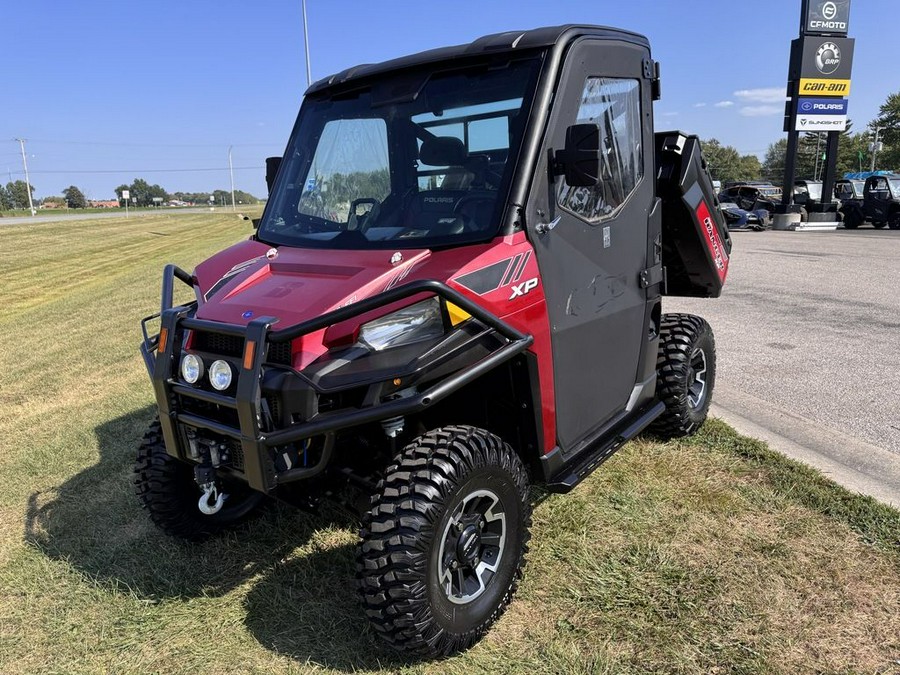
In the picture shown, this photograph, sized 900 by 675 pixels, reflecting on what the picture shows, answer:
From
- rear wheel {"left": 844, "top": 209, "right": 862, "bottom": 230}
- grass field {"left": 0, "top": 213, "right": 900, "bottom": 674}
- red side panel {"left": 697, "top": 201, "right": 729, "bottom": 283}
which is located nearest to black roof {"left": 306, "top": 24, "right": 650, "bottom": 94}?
red side panel {"left": 697, "top": 201, "right": 729, "bottom": 283}

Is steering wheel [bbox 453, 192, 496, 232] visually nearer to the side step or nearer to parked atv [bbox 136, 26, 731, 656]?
parked atv [bbox 136, 26, 731, 656]

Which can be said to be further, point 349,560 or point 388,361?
point 349,560

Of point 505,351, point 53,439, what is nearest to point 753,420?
point 505,351

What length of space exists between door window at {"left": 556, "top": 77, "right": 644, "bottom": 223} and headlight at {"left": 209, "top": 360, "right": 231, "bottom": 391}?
61.6 inches

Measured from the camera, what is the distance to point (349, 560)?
10.6 ft

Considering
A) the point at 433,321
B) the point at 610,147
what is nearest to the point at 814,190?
the point at 610,147

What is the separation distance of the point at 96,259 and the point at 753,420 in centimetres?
2106

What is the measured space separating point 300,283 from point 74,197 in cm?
12698

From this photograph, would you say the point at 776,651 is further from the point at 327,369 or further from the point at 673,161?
the point at 673,161

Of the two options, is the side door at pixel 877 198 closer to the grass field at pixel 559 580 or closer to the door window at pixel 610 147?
the grass field at pixel 559 580

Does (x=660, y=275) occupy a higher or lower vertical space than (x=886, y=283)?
higher

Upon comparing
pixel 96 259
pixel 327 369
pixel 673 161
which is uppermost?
pixel 673 161

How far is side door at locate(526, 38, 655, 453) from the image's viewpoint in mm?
2875

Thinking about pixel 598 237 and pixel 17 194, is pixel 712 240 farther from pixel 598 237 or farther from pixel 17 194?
pixel 17 194
